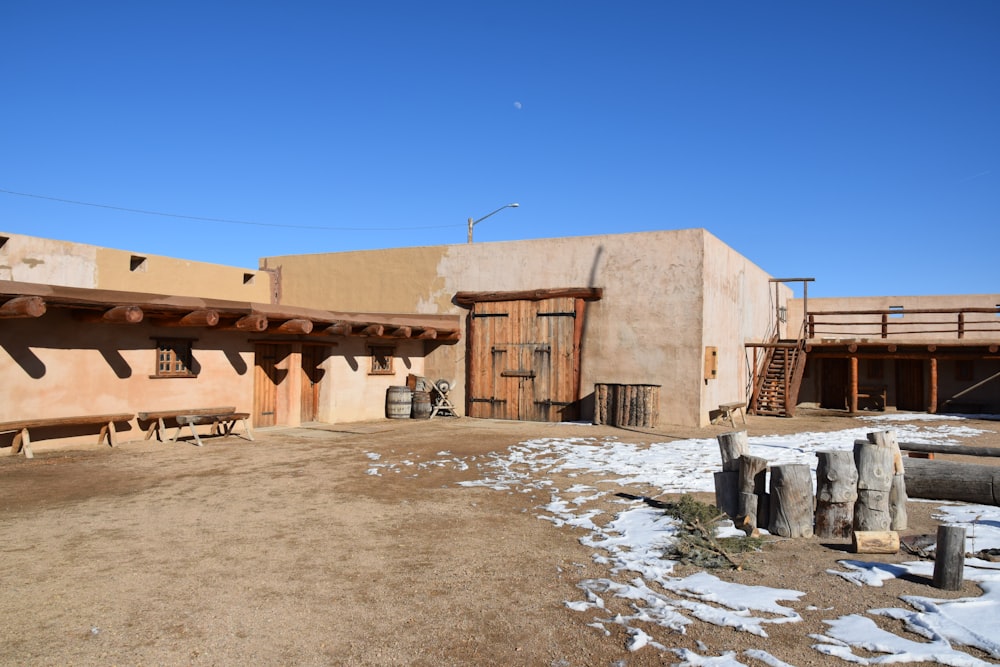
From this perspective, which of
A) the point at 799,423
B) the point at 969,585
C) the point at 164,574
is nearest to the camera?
the point at 969,585

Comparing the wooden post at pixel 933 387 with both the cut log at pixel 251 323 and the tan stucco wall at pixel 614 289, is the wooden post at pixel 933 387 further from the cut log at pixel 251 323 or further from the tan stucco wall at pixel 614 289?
the cut log at pixel 251 323

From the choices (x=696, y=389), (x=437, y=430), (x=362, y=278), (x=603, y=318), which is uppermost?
(x=362, y=278)

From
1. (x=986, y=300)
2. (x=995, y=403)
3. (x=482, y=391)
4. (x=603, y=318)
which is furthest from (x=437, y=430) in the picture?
(x=986, y=300)

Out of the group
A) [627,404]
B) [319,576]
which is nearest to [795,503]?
[319,576]

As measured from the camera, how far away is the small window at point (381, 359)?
18422 millimetres

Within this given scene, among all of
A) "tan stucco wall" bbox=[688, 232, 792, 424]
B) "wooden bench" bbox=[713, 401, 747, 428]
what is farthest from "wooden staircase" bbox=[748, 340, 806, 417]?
"wooden bench" bbox=[713, 401, 747, 428]

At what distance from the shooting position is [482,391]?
745 inches

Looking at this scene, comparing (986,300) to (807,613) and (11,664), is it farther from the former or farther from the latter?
(11,664)

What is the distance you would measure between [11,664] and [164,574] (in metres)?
1.57

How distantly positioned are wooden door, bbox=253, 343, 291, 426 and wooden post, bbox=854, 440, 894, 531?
1289cm

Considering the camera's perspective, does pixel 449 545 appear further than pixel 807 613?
Yes

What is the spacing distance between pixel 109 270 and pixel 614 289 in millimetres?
12409

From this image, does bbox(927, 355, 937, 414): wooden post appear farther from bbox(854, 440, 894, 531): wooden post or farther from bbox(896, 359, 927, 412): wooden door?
bbox(854, 440, 894, 531): wooden post

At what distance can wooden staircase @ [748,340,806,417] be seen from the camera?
810 inches
